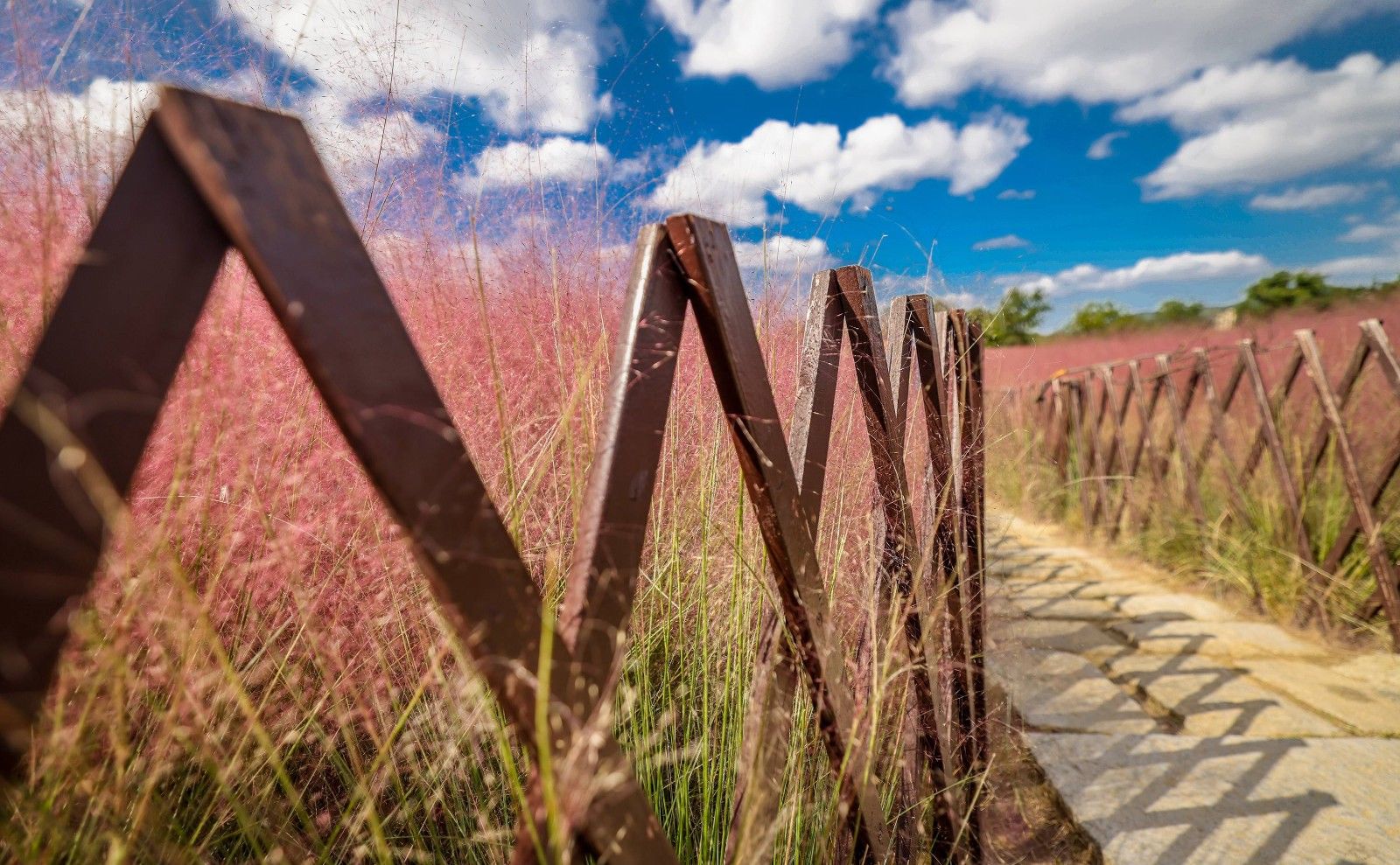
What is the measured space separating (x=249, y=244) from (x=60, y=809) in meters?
0.85

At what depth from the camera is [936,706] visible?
1.52m

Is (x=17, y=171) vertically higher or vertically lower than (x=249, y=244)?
higher

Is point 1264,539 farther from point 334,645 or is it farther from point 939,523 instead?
point 334,645

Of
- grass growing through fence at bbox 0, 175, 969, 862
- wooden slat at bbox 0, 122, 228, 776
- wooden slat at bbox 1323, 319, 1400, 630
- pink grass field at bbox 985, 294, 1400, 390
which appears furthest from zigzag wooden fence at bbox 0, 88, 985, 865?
wooden slat at bbox 1323, 319, 1400, 630

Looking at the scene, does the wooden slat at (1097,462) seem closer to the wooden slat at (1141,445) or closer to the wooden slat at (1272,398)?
the wooden slat at (1141,445)

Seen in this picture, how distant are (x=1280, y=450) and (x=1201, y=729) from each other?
227 cm

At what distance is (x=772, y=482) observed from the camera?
970mm

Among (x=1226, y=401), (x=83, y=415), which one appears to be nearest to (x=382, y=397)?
(x=83, y=415)

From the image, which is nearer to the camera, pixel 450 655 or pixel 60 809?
pixel 60 809

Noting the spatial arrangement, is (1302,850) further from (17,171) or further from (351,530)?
(17,171)

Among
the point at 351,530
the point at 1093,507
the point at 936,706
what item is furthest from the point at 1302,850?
the point at 1093,507

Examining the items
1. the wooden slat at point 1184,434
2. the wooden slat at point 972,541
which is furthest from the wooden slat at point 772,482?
the wooden slat at point 1184,434

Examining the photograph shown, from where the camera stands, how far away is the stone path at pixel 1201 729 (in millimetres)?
1955

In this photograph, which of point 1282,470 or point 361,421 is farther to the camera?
point 1282,470
